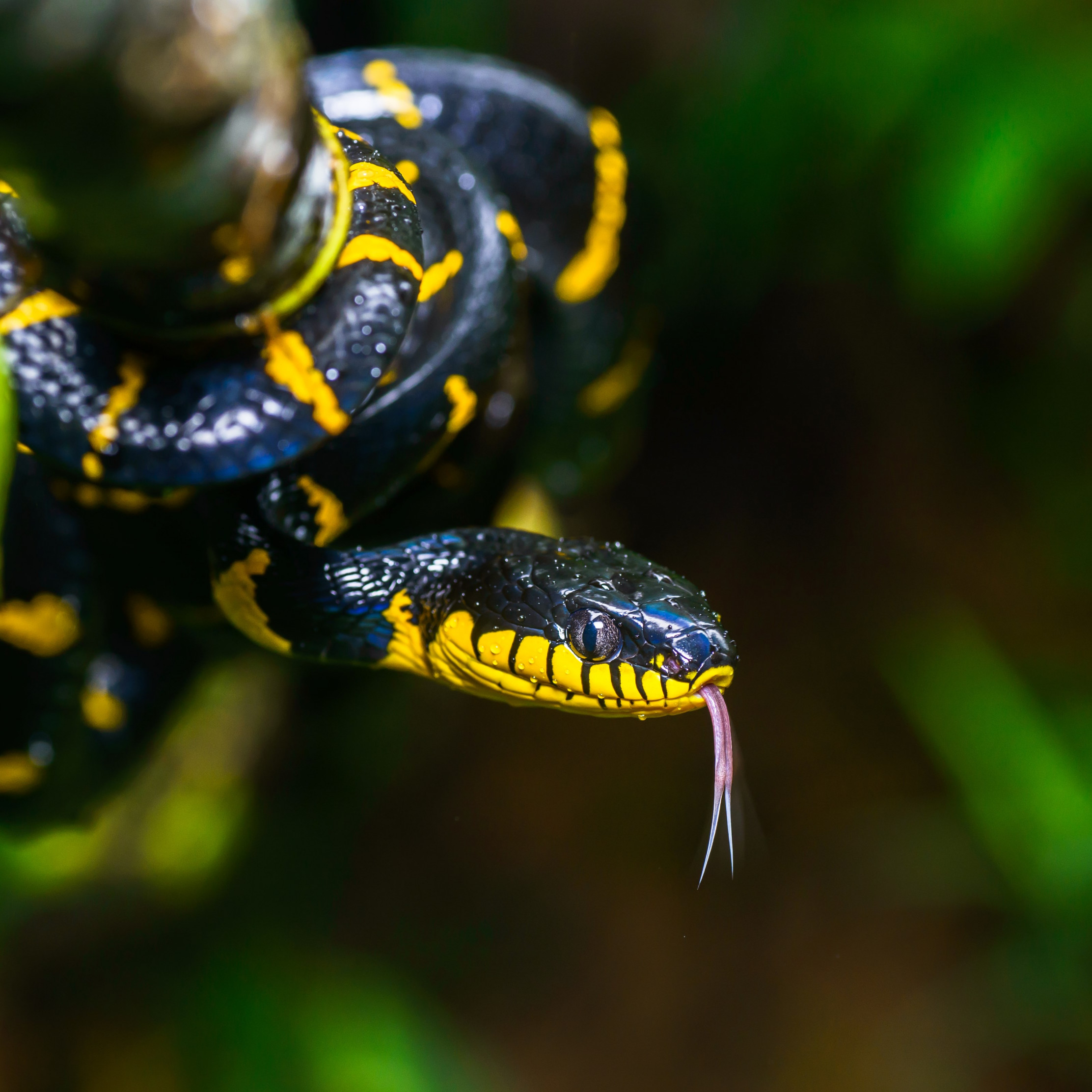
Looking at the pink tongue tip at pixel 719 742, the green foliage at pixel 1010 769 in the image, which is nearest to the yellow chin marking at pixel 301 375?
the pink tongue tip at pixel 719 742

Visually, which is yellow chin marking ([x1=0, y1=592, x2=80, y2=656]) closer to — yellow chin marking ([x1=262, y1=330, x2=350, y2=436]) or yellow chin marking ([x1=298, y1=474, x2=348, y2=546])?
yellow chin marking ([x1=298, y1=474, x2=348, y2=546])

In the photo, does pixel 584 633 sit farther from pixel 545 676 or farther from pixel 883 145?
pixel 883 145

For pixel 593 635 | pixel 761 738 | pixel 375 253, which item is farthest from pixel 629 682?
pixel 761 738

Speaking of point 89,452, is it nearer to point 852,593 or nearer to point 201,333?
point 201,333

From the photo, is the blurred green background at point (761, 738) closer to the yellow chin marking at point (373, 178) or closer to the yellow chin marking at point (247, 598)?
the yellow chin marking at point (247, 598)

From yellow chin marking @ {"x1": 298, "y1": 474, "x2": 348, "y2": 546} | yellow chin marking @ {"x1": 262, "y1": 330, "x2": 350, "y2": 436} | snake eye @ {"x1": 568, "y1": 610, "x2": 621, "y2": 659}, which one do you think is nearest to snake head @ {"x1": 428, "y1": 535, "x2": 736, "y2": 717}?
snake eye @ {"x1": 568, "y1": 610, "x2": 621, "y2": 659}

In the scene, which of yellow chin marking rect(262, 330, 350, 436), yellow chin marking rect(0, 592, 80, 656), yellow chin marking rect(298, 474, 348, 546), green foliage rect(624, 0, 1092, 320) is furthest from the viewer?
green foliage rect(624, 0, 1092, 320)

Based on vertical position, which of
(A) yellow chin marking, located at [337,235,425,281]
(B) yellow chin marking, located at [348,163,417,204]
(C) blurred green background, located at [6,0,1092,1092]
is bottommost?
(C) blurred green background, located at [6,0,1092,1092]

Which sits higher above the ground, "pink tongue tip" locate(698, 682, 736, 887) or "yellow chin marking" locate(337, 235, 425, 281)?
"yellow chin marking" locate(337, 235, 425, 281)
